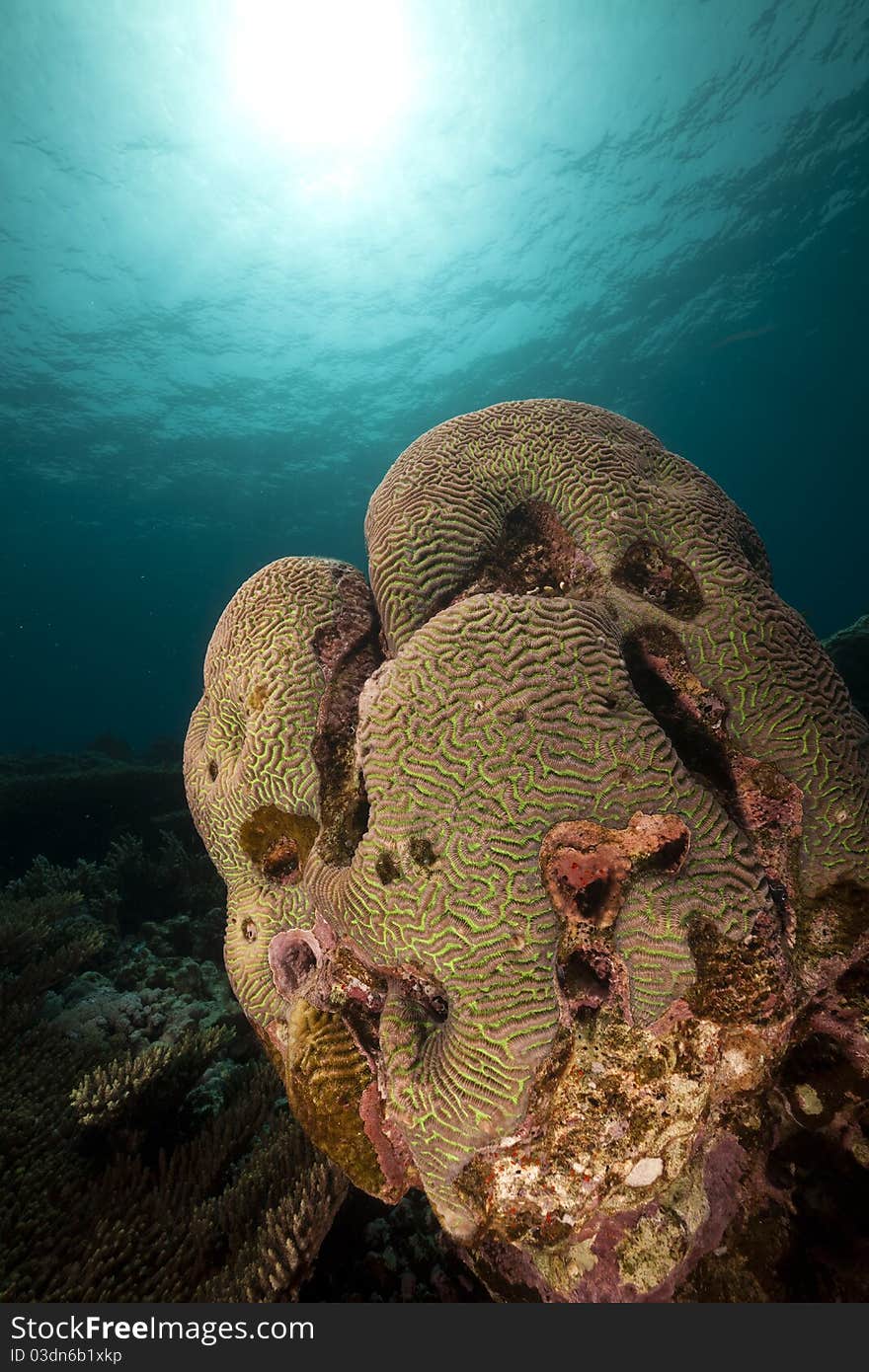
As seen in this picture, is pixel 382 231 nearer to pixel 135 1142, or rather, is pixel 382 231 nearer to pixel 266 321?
pixel 266 321

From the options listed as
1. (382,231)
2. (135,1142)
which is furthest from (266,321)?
(135,1142)

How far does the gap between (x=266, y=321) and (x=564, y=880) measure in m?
33.5

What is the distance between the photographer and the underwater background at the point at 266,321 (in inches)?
159

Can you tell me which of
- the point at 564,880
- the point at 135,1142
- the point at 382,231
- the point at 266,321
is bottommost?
the point at 135,1142

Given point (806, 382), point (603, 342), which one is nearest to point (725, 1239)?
point (603, 342)

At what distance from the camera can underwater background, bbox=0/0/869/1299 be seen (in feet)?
13.3

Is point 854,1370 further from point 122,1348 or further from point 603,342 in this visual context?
point 603,342

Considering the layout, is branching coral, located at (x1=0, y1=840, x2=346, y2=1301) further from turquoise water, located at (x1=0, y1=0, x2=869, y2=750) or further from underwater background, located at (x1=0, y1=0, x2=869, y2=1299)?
turquoise water, located at (x1=0, y1=0, x2=869, y2=750)

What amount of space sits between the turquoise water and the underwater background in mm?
134

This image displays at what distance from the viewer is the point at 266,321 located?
2848 cm

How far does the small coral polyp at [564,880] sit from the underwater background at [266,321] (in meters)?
0.78

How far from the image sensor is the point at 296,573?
162 inches

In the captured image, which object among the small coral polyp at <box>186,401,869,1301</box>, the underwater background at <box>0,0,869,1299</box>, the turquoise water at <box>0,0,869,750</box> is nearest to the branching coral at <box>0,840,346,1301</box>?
the underwater background at <box>0,0,869,1299</box>

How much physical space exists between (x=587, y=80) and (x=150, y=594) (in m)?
61.8
